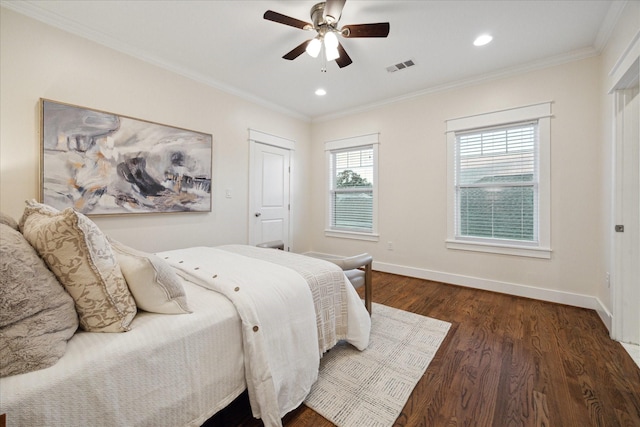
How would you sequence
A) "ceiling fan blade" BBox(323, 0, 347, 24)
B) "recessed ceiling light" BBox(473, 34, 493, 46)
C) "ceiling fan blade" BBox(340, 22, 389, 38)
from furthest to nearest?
"recessed ceiling light" BBox(473, 34, 493, 46) → "ceiling fan blade" BBox(340, 22, 389, 38) → "ceiling fan blade" BBox(323, 0, 347, 24)

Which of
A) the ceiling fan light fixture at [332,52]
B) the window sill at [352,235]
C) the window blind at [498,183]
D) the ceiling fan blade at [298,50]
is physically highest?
the ceiling fan blade at [298,50]

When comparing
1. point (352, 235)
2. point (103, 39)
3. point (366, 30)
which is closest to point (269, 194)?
point (352, 235)

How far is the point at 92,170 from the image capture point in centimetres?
247

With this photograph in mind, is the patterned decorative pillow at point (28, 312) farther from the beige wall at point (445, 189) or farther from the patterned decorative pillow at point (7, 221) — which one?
the beige wall at point (445, 189)

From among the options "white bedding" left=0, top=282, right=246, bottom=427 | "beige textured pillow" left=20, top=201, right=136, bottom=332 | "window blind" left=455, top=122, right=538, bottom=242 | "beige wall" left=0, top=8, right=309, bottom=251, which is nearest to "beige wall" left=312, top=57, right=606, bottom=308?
"window blind" left=455, top=122, right=538, bottom=242

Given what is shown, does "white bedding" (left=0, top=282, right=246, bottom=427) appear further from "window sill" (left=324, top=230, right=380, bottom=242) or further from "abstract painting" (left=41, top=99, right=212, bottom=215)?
"window sill" (left=324, top=230, right=380, bottom=242)

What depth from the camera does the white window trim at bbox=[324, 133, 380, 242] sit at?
4160mm

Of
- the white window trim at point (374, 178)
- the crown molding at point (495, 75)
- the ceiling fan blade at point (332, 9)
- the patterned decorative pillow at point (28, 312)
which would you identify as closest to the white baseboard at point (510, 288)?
the white window trim at point (374, 178)

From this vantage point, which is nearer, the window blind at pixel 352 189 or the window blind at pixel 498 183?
the window blind at pixel 498 183

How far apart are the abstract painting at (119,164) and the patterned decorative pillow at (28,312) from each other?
190cm

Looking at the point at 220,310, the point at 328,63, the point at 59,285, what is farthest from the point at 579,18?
the point at 59,285

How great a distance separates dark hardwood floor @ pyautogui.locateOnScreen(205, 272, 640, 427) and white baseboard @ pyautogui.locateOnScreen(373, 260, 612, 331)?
114mm

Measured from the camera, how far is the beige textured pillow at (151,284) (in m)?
1.07

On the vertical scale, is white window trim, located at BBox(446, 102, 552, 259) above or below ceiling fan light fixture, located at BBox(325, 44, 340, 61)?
below
